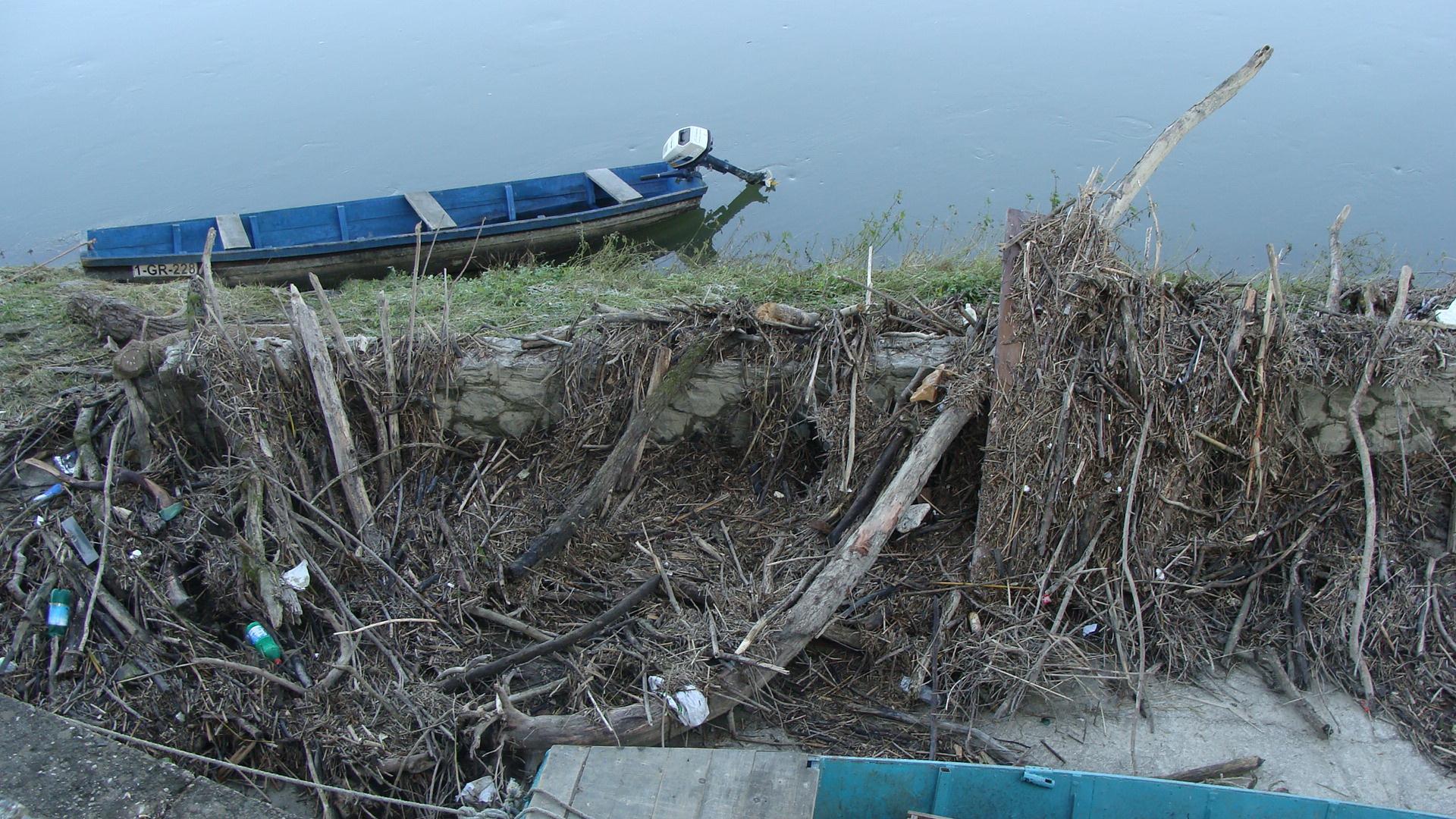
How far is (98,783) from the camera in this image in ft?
11.2

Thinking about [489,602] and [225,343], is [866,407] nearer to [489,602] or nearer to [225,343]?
[489,602]

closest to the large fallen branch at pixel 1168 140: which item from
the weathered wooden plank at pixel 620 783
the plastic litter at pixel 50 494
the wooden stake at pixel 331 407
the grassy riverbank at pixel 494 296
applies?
the grassy riverbank at pixel 494 296

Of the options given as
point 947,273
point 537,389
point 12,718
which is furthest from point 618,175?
point 12,718

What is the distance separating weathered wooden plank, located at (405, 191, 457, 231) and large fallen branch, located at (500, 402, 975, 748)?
28.5 ft

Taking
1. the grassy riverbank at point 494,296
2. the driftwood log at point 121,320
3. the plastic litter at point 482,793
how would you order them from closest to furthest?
the plastic litter at point 482,793 → the grassy riverbank at point 494,296 → the driftwood log at point 121,320

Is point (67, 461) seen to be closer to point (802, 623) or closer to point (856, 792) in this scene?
point (802, 623)

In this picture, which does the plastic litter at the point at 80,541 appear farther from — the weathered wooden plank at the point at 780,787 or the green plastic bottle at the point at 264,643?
the weathered wooden plank at the point at 780,787

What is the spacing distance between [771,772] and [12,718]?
10.1 feet

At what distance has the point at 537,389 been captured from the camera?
17.5ft

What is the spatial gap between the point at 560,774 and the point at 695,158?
34.9 ft

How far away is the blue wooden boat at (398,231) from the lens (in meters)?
11.0

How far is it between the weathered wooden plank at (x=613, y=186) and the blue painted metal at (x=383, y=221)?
16cm

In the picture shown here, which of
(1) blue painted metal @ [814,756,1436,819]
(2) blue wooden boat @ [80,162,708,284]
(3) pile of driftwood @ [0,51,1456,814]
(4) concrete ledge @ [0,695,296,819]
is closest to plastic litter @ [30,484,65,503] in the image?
(3) pile of driftwood @ [0,51,1456,814]

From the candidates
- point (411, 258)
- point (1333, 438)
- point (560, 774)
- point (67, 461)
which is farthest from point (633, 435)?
point (411, 258)
